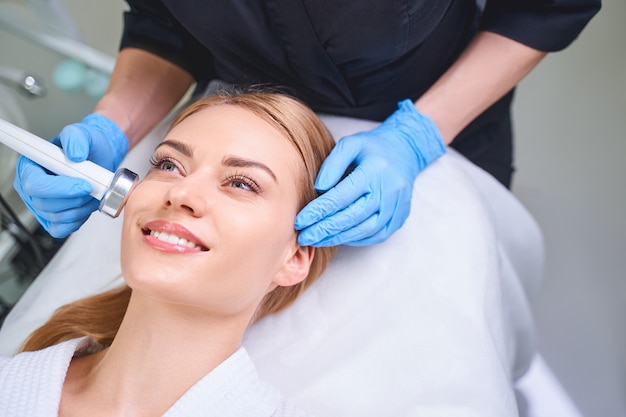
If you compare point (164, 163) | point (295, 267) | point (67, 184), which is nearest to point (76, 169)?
point (67, 184)

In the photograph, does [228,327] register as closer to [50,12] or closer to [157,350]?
[157,350]

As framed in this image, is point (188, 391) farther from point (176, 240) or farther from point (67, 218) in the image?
point (67, 218)

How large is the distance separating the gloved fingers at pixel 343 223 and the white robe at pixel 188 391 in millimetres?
209

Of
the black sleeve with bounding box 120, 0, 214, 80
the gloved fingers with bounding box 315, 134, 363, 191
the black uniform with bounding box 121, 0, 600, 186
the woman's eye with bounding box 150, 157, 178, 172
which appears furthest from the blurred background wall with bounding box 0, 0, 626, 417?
the gloved fingers with bounding box 315, 134, 363, 191

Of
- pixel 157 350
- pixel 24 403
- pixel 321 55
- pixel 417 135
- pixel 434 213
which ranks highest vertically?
pixel 321 55

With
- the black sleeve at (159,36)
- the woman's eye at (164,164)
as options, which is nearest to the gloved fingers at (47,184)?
the woman's eye at (164,164)

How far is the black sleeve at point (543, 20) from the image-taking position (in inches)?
45.6

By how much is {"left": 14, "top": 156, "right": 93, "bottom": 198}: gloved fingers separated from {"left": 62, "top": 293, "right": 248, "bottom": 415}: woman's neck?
7.2 inches

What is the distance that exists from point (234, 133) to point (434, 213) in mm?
441

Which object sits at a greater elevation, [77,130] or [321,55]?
[321,55]

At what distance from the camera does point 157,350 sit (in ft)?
3.11

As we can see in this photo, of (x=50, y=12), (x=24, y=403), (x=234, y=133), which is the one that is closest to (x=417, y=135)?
(x=234, y=133)

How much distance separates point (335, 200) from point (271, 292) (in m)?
0.23

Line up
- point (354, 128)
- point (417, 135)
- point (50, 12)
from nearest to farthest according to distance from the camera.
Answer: point (417, 135) → point (354, 128) → point (50, 12)
